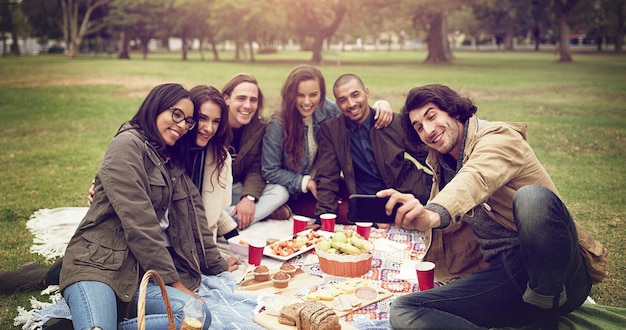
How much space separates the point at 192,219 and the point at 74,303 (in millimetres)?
1387

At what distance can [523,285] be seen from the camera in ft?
12.6

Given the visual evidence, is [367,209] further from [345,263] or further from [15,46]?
[15,46]

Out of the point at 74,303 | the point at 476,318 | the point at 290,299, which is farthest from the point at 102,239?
the point at 476,318

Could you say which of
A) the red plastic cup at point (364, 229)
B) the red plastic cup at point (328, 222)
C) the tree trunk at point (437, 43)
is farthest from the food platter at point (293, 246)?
the tree trunk at point (437, 43)

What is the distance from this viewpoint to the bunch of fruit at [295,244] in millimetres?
5809

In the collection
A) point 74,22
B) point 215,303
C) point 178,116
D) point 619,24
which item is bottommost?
point 215,303

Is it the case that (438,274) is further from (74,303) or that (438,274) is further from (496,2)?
(496,2)

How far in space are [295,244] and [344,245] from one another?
0.83 m

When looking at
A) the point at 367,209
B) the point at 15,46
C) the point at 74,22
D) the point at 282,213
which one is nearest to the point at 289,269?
the point at 367,209

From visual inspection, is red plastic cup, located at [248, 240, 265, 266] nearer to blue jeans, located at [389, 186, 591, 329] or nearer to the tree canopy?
blue jeans, located at [389, 186, 591, 329]

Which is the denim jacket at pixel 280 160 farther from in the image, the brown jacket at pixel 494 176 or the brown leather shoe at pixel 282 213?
the brown jacket at pixel 494 176

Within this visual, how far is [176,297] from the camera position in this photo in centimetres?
411

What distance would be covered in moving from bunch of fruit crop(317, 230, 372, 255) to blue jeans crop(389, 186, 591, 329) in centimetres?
126

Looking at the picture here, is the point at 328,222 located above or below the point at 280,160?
below
